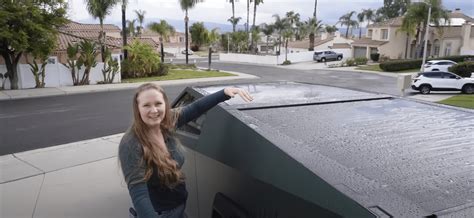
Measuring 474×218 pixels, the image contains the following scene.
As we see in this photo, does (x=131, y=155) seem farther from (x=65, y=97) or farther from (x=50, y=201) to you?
(x=65, y=97)

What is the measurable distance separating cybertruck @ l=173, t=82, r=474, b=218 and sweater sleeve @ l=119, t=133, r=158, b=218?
1.70 feet

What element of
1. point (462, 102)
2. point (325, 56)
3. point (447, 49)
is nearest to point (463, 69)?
point (462, 102)

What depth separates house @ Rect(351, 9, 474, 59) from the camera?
42.7 metres

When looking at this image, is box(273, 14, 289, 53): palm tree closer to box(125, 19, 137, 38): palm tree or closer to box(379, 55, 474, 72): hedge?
box(125, 19, 137, 38): palm tree

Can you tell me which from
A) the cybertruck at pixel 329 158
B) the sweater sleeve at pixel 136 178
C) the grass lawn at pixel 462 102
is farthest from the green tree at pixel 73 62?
the sweater sleeve at pixel 136 178

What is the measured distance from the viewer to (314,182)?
161 centimetres

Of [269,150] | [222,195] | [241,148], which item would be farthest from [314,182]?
[222,195]

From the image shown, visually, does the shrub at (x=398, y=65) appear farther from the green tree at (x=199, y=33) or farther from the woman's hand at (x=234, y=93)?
the green tree at (x=199, y=33)

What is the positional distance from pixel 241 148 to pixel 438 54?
50.4 meters

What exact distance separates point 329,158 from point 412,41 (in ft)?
165

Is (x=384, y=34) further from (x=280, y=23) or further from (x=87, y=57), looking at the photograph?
(x=87, y=57)

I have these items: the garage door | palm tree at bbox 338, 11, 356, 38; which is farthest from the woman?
palm tree at bbox 338, 11, 356, 38

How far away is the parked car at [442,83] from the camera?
19.5 metres

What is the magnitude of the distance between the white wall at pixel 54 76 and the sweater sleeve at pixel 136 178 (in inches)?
785
